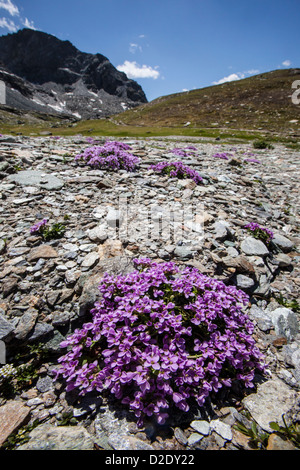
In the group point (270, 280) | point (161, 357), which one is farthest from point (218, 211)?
point (161, 357)

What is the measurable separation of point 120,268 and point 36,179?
588 cm

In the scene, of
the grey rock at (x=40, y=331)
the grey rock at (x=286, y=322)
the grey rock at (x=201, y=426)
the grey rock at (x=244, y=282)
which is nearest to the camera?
the grey rock at (x=201, y=426)

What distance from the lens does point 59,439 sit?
272 centimetres

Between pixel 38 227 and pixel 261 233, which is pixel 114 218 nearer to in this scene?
pixel 38 227

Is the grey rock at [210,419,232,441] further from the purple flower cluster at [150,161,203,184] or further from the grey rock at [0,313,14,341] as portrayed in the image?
the purple flower cluster at [150,161,203,184]

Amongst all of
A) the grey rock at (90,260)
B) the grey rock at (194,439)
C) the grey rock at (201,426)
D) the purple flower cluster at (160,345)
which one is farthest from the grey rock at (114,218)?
the grey rock at (194,439)

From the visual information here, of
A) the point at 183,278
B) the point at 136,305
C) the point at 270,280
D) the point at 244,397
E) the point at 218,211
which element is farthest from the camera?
the point at 218,211

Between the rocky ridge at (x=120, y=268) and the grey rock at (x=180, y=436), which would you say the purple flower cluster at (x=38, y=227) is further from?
the grey rock at (x=180, y=436)

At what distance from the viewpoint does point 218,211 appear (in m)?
7.57

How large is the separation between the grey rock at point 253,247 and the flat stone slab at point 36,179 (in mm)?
6330

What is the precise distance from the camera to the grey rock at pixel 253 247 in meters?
5.98

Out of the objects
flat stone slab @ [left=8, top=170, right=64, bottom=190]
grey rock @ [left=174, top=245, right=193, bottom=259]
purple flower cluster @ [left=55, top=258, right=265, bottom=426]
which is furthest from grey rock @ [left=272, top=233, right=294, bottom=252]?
flat stone slab @ [left=8, top=170, right=64, bottom=190]

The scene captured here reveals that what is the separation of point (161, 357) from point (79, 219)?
4.42 m
